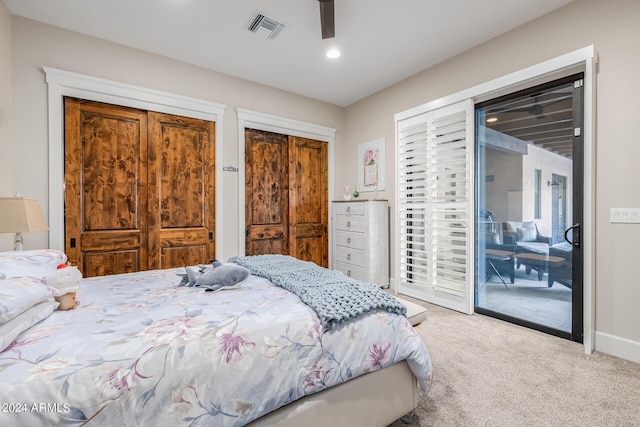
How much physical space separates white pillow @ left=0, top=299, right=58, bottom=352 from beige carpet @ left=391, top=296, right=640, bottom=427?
5.51ft

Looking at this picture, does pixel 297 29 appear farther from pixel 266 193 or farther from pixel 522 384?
pixel 522 384

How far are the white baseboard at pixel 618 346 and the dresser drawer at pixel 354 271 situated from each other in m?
2.30

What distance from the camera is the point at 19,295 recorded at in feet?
3.31

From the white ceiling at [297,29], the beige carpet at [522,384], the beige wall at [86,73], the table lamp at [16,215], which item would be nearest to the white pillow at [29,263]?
the table lamp at [16,215]

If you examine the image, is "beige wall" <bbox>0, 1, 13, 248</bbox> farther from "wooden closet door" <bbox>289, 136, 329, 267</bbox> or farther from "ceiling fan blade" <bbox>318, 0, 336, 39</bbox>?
"wooden closet door" <bbox>289, 136, 329, 267</bbox>

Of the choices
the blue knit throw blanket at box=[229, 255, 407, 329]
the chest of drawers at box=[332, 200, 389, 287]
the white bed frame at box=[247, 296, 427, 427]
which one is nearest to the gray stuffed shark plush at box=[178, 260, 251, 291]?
the blue knit throw blanket at box=[229, 255, 407, 329]

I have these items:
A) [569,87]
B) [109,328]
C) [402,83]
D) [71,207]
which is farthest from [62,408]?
[402,83]

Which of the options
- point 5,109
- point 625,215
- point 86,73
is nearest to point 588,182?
point 625,215

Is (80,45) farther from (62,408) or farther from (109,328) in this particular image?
(62,408)

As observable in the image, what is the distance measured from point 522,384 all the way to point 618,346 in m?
1.03

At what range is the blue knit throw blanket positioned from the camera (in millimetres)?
1296

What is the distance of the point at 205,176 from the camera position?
3.54m

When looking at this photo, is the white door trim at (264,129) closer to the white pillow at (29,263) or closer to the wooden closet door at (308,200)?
the wooden closet door at (308,200)

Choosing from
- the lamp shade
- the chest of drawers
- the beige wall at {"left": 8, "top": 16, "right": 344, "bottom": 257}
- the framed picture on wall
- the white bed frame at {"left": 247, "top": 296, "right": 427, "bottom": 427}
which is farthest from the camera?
the framed picture on wall
